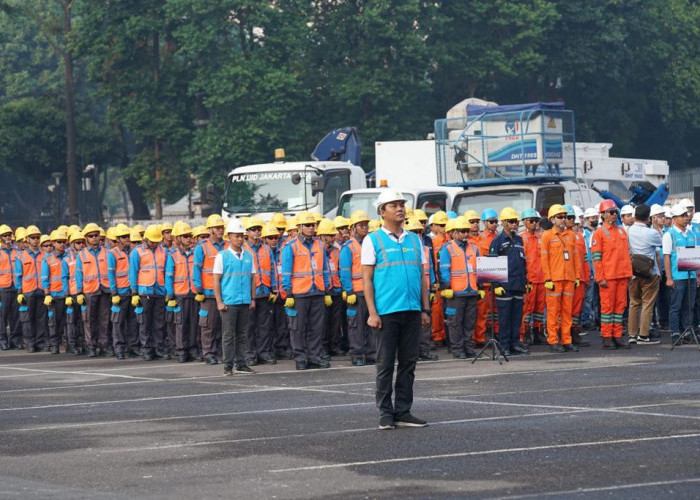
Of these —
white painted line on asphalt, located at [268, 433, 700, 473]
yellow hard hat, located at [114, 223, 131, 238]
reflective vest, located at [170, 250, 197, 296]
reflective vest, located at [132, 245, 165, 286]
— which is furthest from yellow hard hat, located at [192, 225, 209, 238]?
white painted line on asphalt, located at [268, 433, 700, 473]

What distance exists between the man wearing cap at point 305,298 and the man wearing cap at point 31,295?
310 inches

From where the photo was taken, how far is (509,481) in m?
10.2

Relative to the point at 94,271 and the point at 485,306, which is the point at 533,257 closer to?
the point at 485,306

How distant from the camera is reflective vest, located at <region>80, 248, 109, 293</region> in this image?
24.5m

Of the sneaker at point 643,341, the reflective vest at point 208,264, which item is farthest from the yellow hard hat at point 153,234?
the sneaker at point 643,341

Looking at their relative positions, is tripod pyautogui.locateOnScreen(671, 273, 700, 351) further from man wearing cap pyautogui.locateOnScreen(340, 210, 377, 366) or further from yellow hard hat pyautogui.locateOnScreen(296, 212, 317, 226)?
yellow hard hat pyautogui.locateOnScreen(296, 212, 317, 226)

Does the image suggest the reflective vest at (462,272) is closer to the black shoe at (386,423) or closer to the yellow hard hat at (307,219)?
the yellow hard hat at (307,219)

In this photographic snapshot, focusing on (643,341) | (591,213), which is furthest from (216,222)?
(591,213)

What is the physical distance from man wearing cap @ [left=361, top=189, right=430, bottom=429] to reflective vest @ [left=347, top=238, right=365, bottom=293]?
22.7 feet

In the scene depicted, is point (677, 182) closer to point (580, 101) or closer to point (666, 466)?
point (580, 101)

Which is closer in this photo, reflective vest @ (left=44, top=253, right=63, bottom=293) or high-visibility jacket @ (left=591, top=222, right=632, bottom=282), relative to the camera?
high-visibility jacket @ (left=591, top=222, right=632, bottom=282)

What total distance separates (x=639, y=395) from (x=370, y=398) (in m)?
2.63

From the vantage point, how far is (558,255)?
20891 millimetres

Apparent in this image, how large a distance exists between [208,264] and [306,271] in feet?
6.75
